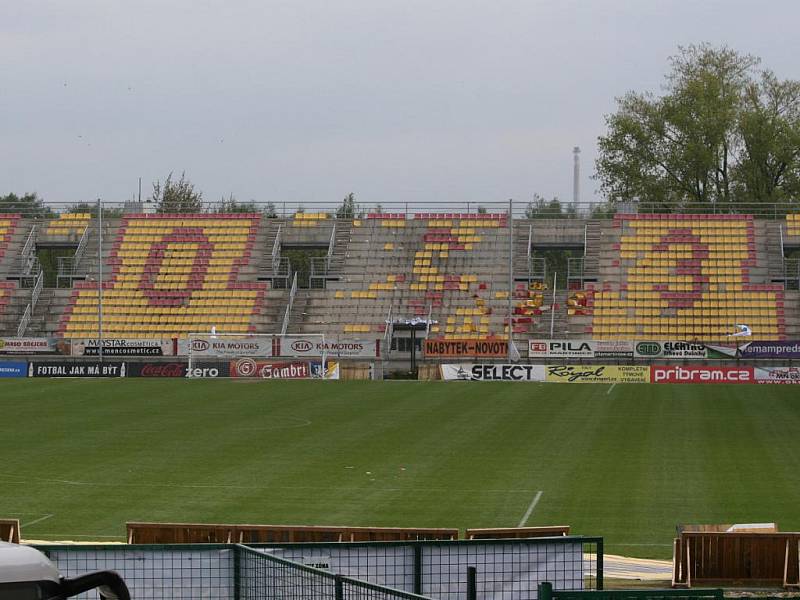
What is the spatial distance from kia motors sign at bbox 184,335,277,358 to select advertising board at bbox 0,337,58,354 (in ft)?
29.1

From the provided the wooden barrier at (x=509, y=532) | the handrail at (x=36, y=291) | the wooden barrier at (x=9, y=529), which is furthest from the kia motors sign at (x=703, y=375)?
the wooden barrier at (x=9, y=529)

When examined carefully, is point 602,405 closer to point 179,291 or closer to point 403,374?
point 403,374

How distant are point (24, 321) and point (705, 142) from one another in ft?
189

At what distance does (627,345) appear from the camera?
67.8 metres

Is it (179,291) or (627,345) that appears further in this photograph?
(179,291)

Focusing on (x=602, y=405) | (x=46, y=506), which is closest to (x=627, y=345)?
(x=602, y=405)

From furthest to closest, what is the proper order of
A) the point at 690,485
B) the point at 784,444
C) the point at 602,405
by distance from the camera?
the point at 602,405
the point at 784,444
the point at 690,485

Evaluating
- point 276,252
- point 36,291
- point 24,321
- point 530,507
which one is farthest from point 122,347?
point 530,507

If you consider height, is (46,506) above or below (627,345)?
below

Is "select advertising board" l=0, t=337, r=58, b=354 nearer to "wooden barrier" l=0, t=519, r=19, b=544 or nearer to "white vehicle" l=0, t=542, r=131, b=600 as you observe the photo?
"wooden barrier" l=0, t=519, r=19, b=544

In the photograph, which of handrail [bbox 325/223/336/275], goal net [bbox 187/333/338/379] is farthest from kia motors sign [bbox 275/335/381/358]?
handrail [bbox 325/223/336/275]

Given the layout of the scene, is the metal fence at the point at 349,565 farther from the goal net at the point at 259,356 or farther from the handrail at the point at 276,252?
the handrail at the point at 276,252

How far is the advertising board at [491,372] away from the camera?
61812 millimetres

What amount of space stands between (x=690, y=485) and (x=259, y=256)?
184ft
